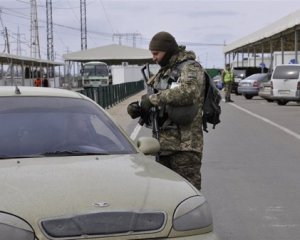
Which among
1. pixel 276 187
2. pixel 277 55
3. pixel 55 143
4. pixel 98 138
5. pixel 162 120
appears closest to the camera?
pixel 55 143

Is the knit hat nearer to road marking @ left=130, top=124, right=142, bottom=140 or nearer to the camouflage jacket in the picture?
the camouflage jacket

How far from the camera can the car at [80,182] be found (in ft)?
10.9

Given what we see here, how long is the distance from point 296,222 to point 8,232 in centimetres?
407

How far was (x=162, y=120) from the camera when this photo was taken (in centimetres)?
535

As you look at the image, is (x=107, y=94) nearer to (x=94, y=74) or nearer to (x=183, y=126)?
(x=183, y=126)

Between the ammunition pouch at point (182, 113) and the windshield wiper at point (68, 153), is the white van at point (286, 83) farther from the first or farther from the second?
the windshield wiper at point (68, 153)

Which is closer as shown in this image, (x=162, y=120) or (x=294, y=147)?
(x=162, y=120)

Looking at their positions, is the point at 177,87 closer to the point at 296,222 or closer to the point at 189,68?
the point at 189,68

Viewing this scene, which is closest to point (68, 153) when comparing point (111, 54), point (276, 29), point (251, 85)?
point (251, 85)

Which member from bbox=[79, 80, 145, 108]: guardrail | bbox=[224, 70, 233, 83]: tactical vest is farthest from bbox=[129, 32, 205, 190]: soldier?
bbox=[224, 70, 233, 83]: tactical vest

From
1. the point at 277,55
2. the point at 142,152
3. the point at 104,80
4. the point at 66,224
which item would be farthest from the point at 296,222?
the point at 104,80

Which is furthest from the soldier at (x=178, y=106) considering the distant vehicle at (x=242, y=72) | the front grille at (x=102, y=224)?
the distant vehicle at (x=242, y=72)

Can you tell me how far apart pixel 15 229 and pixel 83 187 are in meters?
0.54

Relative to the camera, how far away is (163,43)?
5.23 m
